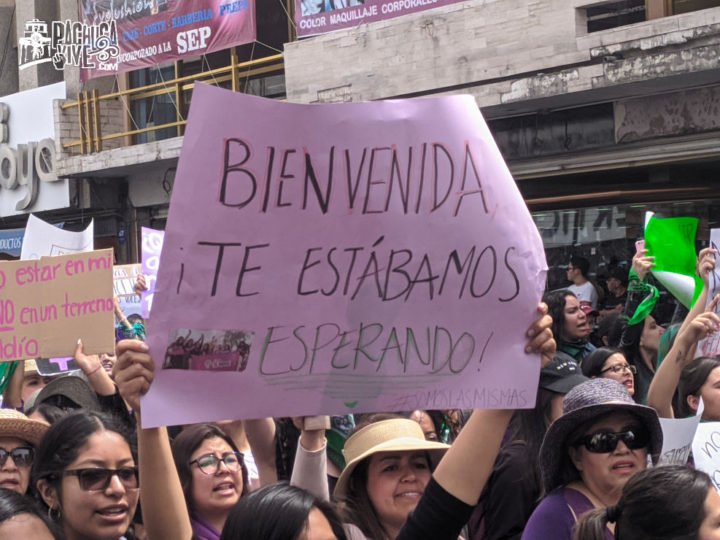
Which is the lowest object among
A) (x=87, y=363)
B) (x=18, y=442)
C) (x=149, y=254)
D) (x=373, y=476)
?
(x=373, y=476)

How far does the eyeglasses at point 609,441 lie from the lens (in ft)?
12.5

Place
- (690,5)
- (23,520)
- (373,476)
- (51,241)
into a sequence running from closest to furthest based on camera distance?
(23,520) → (373,476) → (51,241) → (690,5)

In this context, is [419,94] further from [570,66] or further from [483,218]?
[483,218]

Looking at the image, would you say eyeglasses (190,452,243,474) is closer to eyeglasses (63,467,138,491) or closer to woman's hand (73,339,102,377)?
eyeglasses (63,467,138,491)

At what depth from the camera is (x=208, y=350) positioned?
3199mm

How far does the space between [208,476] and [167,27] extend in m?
13.9

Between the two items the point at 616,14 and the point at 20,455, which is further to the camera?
the point at 616,14

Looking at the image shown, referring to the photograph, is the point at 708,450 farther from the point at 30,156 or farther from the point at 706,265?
the point at 30,156

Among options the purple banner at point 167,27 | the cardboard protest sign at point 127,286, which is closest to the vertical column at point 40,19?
the purple banner at point 167,27

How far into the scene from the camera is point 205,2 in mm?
16797

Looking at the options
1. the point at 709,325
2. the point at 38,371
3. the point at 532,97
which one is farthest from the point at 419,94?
the point at 709,325

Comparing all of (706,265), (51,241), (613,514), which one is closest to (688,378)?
(706,265)

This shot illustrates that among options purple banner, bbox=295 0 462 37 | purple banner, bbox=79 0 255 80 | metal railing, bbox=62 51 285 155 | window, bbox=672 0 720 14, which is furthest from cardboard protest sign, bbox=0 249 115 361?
metal railing, bbox=62 51 285 155

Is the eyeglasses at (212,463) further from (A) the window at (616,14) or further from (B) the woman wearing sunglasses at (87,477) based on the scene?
(A) the window at (616,14)
